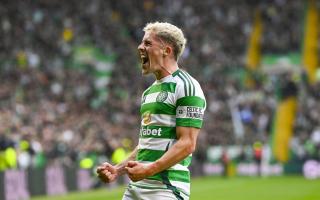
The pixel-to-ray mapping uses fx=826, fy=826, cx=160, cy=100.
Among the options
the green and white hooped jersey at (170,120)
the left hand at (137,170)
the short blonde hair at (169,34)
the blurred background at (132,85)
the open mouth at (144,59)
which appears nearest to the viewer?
the left hand at (137,170)

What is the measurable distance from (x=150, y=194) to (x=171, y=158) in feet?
1.46

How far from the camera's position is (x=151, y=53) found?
639 cm

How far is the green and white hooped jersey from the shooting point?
245 inches

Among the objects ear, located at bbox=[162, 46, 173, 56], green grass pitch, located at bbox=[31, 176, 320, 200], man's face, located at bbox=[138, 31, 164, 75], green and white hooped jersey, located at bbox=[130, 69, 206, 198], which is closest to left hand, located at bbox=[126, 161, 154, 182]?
green and white hooped jersey, located at bbox=[130, 69, 206, 198]

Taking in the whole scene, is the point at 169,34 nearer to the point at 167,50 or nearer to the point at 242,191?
the point at 167,50

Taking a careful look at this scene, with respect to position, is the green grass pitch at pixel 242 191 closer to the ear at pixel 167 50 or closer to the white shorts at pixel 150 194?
the white shorts at pixel 150 194

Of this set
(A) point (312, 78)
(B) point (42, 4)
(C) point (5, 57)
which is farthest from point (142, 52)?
(A) point (312, 78)

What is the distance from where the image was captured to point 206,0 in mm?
40250

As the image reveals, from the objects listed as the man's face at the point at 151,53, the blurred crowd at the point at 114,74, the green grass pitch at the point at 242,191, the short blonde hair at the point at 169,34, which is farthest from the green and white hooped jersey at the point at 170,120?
the blurred crowd at the point at 114,74

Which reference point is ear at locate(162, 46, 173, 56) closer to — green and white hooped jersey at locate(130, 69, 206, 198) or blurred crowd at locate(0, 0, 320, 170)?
green and white hooped jersey at locate(130, 69, 206, 198)

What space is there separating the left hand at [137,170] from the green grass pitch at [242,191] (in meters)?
14.5

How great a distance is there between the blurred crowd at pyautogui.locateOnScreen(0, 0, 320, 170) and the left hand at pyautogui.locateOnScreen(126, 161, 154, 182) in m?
14.9

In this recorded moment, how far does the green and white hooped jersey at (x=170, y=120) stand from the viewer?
20.4ft

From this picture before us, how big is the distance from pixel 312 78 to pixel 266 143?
5407 mm
